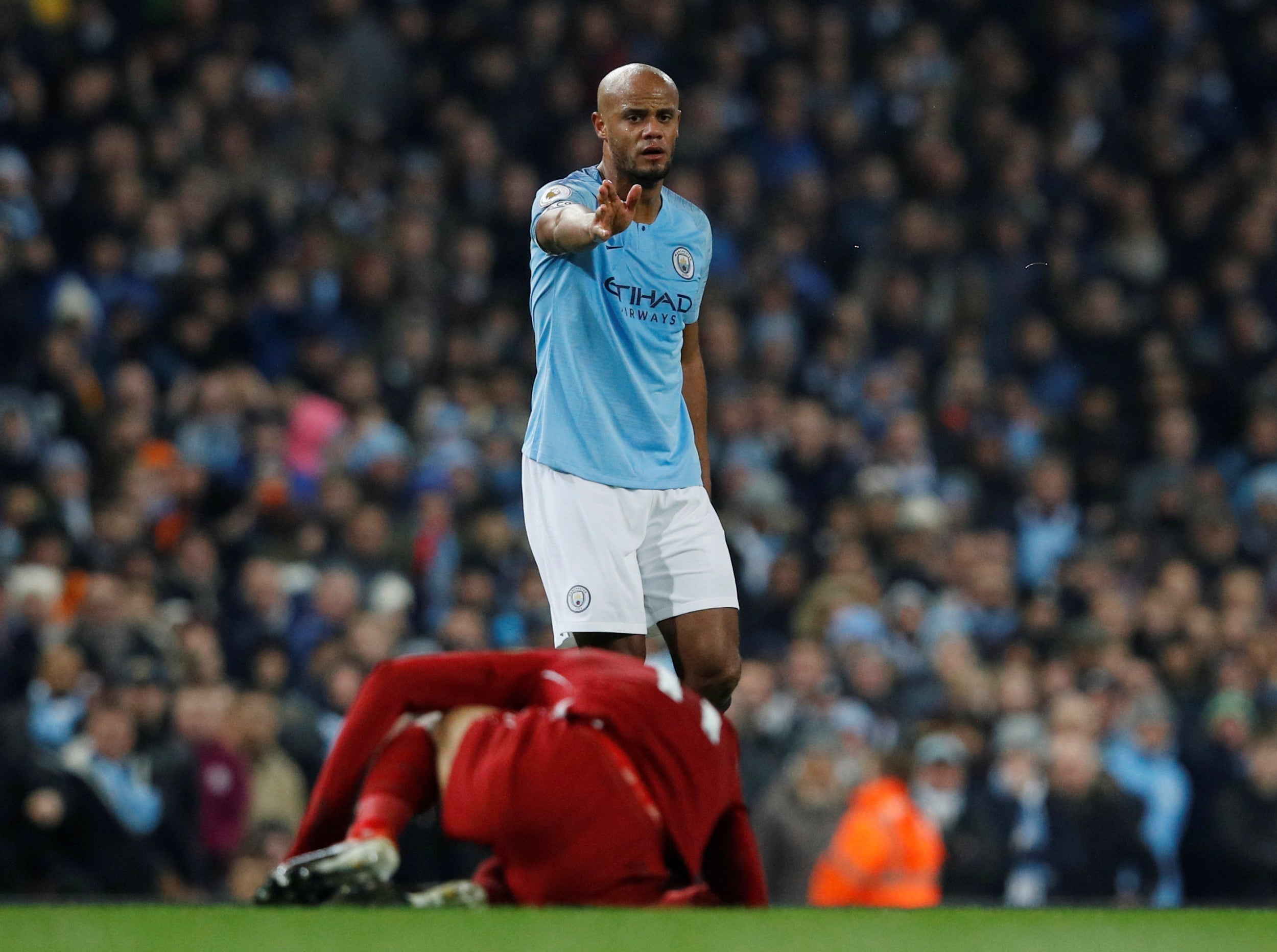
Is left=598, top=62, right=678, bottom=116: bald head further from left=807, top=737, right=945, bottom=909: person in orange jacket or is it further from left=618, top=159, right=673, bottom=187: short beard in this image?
left=807, top=737, right=945, bottom=909: person in orange jacket

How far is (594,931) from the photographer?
3865 millimetres

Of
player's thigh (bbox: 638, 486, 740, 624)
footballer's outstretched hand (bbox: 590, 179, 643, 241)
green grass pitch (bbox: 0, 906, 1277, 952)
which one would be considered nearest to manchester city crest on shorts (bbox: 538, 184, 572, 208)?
footballer's outstretched hand (bbox: 590, 179, 643, 241)

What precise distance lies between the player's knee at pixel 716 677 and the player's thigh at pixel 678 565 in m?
0.16

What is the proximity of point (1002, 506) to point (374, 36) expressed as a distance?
19.2 feet

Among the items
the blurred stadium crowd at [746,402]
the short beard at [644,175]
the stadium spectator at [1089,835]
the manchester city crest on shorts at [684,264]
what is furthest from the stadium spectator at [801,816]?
the short beard at [644,175]

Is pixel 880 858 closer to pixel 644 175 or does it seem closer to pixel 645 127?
pixel 644 175

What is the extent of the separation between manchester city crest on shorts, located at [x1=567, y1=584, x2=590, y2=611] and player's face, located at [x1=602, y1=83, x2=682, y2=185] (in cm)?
121

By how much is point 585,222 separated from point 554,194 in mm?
394

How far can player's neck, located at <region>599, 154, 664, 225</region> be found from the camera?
5.82 metres

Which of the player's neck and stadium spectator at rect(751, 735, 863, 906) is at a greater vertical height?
the player's neck

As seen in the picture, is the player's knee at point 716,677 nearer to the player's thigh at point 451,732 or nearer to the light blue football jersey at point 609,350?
the light blue football jersey at point 609,350

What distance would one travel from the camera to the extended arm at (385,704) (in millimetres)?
4336

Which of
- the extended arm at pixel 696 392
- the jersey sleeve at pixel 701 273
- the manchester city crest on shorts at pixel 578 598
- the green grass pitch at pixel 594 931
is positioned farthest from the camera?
the extended arm at pixel 696 392

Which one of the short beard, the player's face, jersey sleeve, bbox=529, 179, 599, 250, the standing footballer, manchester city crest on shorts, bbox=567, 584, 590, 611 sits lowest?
manchester city crest on shorts, bbox=567, 584, 590, 611
